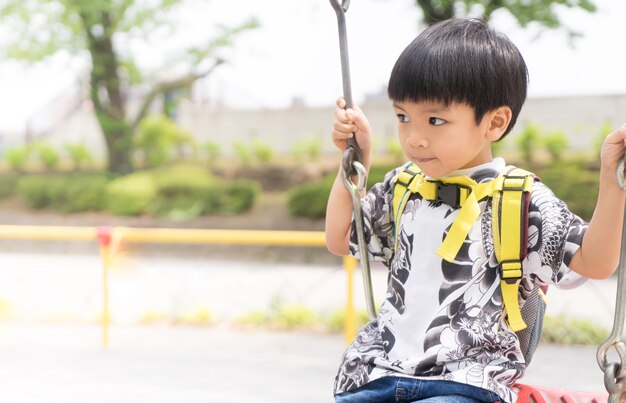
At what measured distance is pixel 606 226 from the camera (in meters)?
1.52

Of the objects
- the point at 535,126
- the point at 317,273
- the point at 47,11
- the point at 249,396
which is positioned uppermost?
the point at 47,11

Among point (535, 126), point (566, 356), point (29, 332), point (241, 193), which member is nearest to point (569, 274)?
point (566, 356)

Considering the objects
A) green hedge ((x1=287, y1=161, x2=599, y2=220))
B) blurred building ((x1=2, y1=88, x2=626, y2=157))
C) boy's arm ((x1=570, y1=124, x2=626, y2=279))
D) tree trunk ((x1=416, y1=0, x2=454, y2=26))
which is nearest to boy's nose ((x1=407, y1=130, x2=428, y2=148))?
boy's arm ((x1=570, y1=124, x2=626, y2=279))

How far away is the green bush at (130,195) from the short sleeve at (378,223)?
43.7ft

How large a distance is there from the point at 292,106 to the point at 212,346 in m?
9.80

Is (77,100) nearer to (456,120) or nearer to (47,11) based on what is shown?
(47,11)

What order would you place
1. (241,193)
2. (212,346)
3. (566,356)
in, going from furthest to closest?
(241,193)
(212,346)
(566,356)

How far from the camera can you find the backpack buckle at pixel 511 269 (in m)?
1.60

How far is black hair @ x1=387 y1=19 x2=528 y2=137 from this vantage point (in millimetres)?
1593

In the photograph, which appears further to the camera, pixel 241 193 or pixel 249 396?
pixel 241 193

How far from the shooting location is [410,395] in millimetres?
1588

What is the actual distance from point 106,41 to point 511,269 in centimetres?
1475

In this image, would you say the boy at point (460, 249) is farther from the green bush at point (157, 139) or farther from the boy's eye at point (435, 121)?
the green bush at point (157, 139)

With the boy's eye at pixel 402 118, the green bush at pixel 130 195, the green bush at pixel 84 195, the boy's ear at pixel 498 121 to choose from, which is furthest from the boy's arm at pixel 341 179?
the green bush at pixel 84 195
